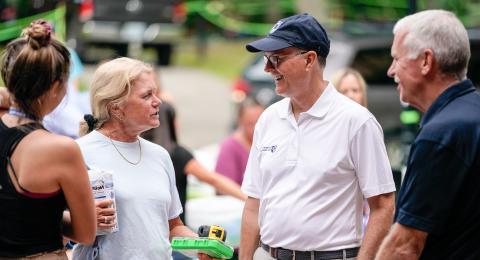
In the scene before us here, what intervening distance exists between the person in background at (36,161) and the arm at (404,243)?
1.12 meters

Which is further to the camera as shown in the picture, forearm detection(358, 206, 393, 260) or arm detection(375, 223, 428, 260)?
forearm detection(358, 206, 393, 260)

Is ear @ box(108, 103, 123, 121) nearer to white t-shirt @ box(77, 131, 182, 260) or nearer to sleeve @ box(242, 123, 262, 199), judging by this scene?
white t-shirt @ box(77, 131, 182, 260)

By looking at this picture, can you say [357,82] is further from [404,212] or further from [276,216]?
[404,212]

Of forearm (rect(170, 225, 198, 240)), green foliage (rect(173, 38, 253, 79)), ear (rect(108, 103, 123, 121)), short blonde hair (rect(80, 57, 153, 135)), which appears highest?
short blonde hair (rect(80, 57, 153, 135))

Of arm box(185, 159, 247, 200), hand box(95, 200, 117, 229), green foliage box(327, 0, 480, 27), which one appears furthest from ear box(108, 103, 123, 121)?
green foliage box(327, 0, 480, 27)

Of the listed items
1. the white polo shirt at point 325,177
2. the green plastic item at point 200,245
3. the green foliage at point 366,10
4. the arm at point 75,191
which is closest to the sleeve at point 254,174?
the white polo shirt at point 325,177

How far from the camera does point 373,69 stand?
1335cm

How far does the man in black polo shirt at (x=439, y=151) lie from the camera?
327 centimetres

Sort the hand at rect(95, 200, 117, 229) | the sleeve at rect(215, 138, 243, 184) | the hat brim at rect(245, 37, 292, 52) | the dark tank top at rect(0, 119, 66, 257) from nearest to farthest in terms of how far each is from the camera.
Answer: the dark tank top at rect(0, 119, 66, 257), the hand at rect(95, 200, 117, 229), the hat brim at rect(245, 37, 292, 52), the sleeve at rect(215, 138, 243, 184)

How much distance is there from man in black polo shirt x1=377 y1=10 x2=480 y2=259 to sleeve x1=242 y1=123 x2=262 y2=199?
1.18 meters

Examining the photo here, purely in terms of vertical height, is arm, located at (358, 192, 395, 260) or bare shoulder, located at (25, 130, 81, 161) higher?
bare shoulder, located at (25, 130, 81, 161)

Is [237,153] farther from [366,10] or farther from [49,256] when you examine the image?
[366,10]

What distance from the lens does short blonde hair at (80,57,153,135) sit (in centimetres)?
433

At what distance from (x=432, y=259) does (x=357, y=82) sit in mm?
3315
